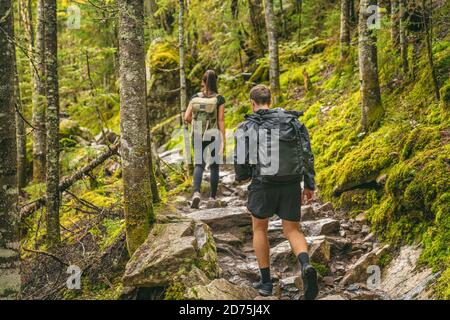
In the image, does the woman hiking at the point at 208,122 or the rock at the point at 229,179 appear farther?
the rock at the point at 229,179

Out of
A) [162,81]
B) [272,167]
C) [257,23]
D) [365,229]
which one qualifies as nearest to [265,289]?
[272,167]

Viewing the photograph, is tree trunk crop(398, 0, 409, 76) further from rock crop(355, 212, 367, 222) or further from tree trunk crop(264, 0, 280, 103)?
tree trunk crop(264, 0, 280, 103)

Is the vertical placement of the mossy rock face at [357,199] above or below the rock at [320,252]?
above

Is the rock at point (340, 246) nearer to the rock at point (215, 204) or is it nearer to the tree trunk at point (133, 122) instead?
the rock at point (215, 204)

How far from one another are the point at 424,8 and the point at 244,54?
10420 mm

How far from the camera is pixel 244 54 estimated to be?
1773 centimetres

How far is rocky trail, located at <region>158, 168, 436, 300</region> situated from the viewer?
17.0ft

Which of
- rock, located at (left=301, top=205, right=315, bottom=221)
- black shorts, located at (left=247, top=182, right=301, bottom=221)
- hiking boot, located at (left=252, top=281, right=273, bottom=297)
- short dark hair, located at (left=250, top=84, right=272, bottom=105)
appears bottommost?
hiking boot, located at (left=252, top=281, right=273, bottom=297)

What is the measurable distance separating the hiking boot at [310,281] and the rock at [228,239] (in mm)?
2275

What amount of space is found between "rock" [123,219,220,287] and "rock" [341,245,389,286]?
168 cm

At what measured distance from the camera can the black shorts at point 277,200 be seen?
5273 millimetres

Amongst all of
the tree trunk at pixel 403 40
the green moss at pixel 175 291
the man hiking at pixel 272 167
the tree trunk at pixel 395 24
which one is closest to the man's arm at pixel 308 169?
the man hiking at pixel 272 167

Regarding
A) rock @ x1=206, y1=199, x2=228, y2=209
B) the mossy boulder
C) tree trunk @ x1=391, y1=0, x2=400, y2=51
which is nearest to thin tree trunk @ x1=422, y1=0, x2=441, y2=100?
tree trunk @ x1=391, y1=0, x2=400, y2=51

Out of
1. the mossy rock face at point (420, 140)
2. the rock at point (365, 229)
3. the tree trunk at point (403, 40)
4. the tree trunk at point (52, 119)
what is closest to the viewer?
the mossy rock face at point (420, 140)
